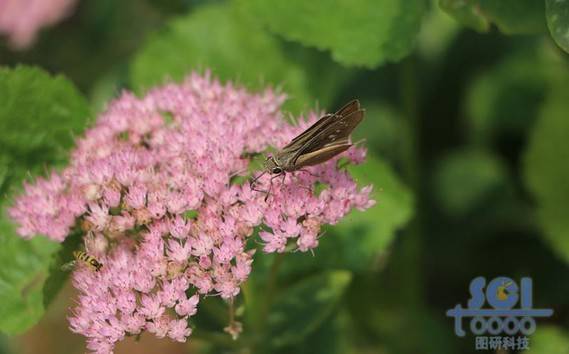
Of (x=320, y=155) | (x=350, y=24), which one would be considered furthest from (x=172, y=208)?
(x=350, y=24)

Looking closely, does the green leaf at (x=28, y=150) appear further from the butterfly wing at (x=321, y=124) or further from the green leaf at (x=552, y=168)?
the green leaf at (x=552, y=168)

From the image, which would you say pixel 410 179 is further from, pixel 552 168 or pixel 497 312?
pixel 497 312

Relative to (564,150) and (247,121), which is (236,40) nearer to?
(247,121)

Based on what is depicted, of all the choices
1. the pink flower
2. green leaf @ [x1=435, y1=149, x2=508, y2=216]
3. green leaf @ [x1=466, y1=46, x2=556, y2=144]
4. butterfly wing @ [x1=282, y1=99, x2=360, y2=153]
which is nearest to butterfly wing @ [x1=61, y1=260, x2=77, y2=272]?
the pink flower

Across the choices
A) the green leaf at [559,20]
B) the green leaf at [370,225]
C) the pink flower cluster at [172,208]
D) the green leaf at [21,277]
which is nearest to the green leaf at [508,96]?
the green leaf at [370,225]

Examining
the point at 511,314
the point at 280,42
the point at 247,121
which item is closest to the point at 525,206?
the point at 511,314
